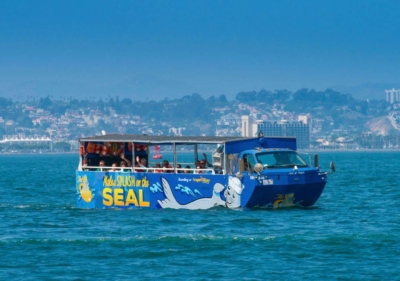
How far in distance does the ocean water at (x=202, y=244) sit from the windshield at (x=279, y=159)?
5.07 ft

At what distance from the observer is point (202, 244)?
95.2 feet

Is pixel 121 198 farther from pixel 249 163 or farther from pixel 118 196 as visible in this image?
pixel 249 163

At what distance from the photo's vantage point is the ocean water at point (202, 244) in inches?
990

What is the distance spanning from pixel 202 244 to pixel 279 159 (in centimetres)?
854

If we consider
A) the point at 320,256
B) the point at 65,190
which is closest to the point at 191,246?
the point at 320,256

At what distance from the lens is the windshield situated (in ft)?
119

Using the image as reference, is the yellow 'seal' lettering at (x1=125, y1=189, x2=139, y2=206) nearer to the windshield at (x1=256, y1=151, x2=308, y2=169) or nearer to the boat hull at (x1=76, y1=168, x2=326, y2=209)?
the boat hull at (x1=76, y1=168, x2=326, y2=209)

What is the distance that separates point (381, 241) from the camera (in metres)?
29.6

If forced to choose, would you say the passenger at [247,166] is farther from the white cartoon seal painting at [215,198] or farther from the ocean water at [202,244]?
the ocean water at [202,244]

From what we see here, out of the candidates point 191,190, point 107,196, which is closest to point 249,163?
point 191,190

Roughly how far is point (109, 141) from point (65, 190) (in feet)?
61.2

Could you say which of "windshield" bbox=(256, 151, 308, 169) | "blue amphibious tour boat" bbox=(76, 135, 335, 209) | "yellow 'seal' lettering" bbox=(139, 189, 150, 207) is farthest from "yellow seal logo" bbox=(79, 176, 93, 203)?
"windshield" bbox=(256, 151, 308, 169)

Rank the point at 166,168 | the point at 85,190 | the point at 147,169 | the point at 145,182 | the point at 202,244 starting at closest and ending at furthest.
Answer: the point at 202,244 < the point at 166,168 < the point at 145,182 < the point at 147,169 < the point at 85,190

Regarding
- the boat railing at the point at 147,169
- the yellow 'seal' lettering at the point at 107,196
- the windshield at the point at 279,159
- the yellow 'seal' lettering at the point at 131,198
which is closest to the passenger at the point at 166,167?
the boat railing at the point at 147,169
